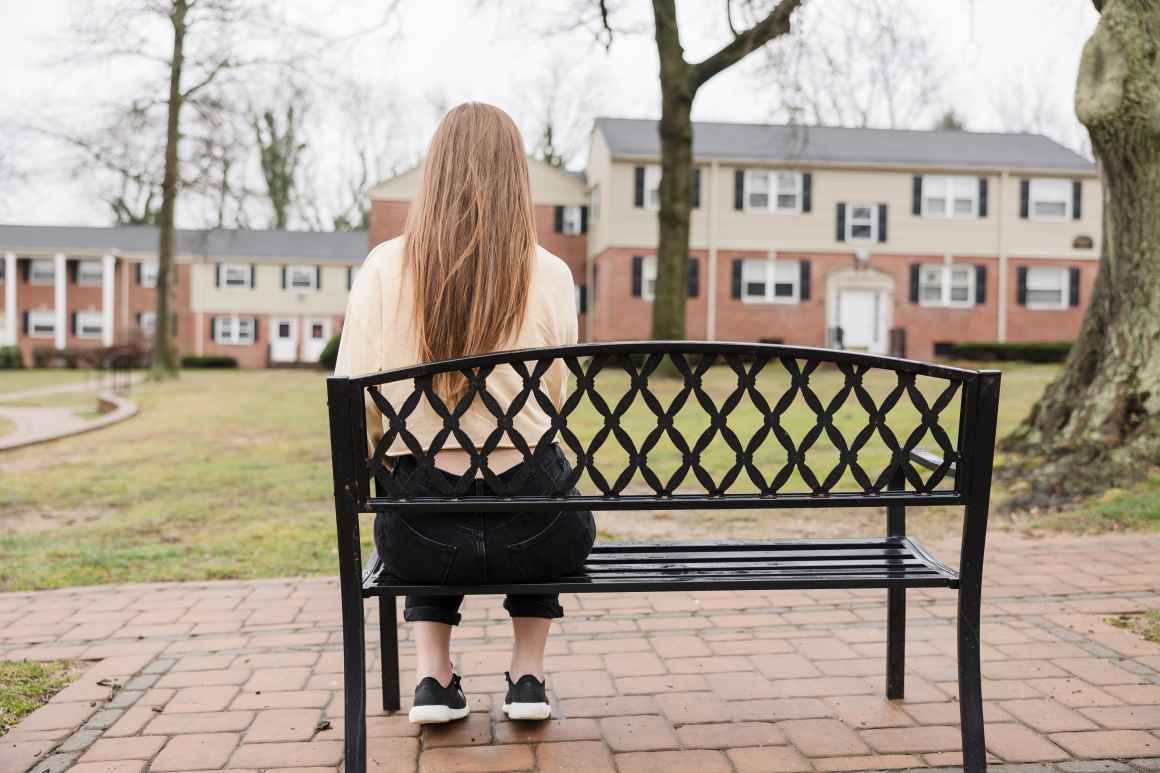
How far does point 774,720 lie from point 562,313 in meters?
1.22

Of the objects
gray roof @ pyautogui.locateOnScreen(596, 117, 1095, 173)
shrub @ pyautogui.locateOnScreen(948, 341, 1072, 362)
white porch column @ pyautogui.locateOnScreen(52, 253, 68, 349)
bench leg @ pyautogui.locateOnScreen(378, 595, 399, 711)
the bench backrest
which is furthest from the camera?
white porch column @ pyautogui.locateOnScreen(52, 253, 68, 349)

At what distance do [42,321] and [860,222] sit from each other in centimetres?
3284

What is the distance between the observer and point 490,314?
2.42 metres

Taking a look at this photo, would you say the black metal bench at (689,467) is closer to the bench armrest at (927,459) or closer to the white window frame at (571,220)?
the bench armrest at (927,459)

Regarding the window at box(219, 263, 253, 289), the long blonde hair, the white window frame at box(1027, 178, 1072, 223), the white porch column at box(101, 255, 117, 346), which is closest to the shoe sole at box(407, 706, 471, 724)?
the long blonde hair

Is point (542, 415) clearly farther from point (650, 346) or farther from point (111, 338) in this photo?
point (111, 338)

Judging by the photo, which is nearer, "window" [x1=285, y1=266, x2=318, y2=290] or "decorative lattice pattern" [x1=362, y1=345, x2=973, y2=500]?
"decorative lattice pattern" [x1=362, y1=345, x2=973, y2=500]

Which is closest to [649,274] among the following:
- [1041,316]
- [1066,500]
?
[1041,316]

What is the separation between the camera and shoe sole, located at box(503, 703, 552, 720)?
2.67 metres

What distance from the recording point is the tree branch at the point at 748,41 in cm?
1452

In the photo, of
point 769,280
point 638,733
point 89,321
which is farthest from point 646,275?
point 638,733

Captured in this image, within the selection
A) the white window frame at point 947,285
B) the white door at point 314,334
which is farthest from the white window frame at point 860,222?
the white door at point 314,334

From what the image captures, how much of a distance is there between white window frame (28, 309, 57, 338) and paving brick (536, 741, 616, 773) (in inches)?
1780

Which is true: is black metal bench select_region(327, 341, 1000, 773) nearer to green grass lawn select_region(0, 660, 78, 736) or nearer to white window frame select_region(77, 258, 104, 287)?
green grass lawn select_region(0, 660, 78, 736)
